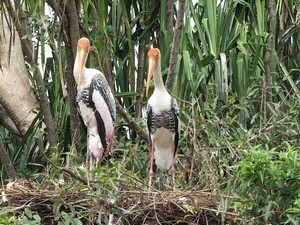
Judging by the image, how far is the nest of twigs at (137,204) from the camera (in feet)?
20.1

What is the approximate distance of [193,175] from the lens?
675 centimetres

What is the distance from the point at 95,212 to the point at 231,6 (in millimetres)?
3314

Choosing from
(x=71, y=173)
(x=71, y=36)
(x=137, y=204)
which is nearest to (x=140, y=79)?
(x=71, y=36)

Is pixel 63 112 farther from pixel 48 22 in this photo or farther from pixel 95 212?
pixel 95 212

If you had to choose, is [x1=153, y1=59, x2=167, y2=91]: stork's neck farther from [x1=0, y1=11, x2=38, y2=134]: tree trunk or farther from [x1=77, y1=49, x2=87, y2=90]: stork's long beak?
[x1=0, y1=11, x2=38, y2=134]: tree trunk

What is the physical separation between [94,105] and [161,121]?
54cm

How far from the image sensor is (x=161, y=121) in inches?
305

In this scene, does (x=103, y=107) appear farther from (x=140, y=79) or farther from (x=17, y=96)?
(x=140, y=79)

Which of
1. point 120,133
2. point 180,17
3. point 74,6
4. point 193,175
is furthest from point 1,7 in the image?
point 120,133

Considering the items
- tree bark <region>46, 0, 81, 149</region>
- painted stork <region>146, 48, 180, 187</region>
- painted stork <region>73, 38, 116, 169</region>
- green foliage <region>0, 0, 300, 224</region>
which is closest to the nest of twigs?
green foliage <region>0, 0, 300, 224</region>

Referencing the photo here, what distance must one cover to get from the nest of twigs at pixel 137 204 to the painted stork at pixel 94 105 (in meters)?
1.33

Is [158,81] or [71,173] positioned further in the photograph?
[158,81]

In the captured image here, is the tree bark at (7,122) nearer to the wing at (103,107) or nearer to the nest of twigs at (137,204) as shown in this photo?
the wing at (103,107)

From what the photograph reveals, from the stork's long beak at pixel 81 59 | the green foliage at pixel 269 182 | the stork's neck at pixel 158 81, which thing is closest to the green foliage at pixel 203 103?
the green foliage at pixel 269 182
